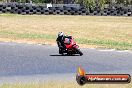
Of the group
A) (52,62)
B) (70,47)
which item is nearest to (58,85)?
(70,47)

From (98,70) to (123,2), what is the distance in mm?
77727

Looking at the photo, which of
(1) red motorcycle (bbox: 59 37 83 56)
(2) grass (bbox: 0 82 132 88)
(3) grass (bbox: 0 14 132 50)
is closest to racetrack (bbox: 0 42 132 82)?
(1) red motorcycle (bbox: 59 37 83 56)

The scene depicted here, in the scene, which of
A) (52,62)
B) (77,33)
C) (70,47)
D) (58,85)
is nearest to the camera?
(58,85)

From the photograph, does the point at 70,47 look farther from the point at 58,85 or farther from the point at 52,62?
the point at 58,85

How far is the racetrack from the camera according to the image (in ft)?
42.2

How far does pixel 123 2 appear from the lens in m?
89.8

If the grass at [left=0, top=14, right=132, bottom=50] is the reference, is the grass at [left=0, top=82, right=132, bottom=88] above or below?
above

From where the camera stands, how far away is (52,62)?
47.9 ft

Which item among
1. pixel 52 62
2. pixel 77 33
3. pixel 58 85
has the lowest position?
pixel 77 33

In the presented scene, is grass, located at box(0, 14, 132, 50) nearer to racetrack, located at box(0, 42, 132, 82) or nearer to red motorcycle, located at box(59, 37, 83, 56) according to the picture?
racetrack, located at box(0, 42, 132, 82)

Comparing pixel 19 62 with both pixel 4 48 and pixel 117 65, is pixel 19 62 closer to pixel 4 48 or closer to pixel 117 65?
pixel 117 65

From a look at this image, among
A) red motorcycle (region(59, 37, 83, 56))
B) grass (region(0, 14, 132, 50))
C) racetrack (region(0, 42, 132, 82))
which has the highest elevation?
red motorcycle (region(59, 37, 83, 56))

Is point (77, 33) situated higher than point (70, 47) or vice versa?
point (70, 47)

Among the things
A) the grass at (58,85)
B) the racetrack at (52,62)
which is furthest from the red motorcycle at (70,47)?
the grass at (58,85)
